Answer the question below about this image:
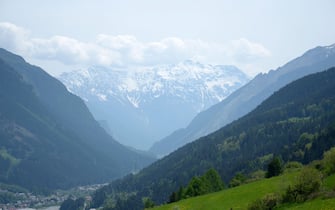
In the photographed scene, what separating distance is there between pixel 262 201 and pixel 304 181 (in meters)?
5.80

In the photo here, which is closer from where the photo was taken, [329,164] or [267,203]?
[267,203]

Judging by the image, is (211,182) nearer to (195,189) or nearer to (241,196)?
(195,189)

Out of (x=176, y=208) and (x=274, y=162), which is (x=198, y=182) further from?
(x=176, y=208)

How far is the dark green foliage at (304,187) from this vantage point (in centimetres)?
5353

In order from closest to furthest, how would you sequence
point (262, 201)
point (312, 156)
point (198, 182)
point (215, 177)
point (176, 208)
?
point (262, 201), point (176, 208), point (198, 182), point (215, 177), point (312, 156)

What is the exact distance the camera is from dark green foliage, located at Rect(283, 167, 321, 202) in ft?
176

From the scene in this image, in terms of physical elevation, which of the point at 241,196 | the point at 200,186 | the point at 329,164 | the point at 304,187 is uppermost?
the point at 200,186

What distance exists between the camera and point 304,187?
5388cm

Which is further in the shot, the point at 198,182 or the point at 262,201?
the point at 198,182

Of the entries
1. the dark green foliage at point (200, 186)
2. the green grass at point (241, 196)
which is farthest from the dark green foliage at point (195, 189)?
the green grass at point (241, 196)

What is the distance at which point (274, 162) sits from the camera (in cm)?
9350

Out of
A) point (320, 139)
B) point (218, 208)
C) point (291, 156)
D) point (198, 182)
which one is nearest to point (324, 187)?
point (218, 208)

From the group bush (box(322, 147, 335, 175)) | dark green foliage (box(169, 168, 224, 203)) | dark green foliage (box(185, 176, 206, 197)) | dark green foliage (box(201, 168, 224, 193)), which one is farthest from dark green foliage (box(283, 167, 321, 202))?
dark green foliage (box(201, 168, 224, 193))

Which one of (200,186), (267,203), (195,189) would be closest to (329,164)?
(267,203)
